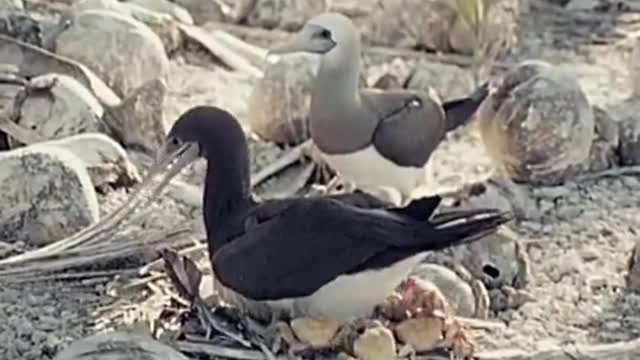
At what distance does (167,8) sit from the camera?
6180mm

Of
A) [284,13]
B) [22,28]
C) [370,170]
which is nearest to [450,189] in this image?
[370,170]

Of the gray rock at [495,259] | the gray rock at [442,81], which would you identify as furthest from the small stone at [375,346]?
the gray rock at [442,81]

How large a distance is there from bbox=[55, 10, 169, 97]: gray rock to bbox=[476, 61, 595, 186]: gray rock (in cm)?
114

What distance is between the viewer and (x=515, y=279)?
400 centimetres

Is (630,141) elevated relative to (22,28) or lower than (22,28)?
elevated

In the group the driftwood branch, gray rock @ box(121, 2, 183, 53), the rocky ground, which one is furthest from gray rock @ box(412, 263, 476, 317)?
gray rock @ box(121, 2, 183, 53)

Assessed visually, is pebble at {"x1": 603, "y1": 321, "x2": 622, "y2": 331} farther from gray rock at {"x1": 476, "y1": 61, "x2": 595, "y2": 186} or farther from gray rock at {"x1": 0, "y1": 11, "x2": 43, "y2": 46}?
gray rock at {"x1": 0, "y1": 11, "x2": 43, "y2": 46}

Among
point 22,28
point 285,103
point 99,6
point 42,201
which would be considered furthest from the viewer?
point 99,6

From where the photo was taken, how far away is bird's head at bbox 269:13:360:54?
455 cm

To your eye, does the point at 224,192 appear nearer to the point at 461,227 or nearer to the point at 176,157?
the point at 176,157

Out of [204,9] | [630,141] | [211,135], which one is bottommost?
[204,9]

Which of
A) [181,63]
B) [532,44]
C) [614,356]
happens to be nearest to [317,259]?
[614,356]

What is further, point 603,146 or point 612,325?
point 603,146

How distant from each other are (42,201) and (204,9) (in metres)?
2.43
